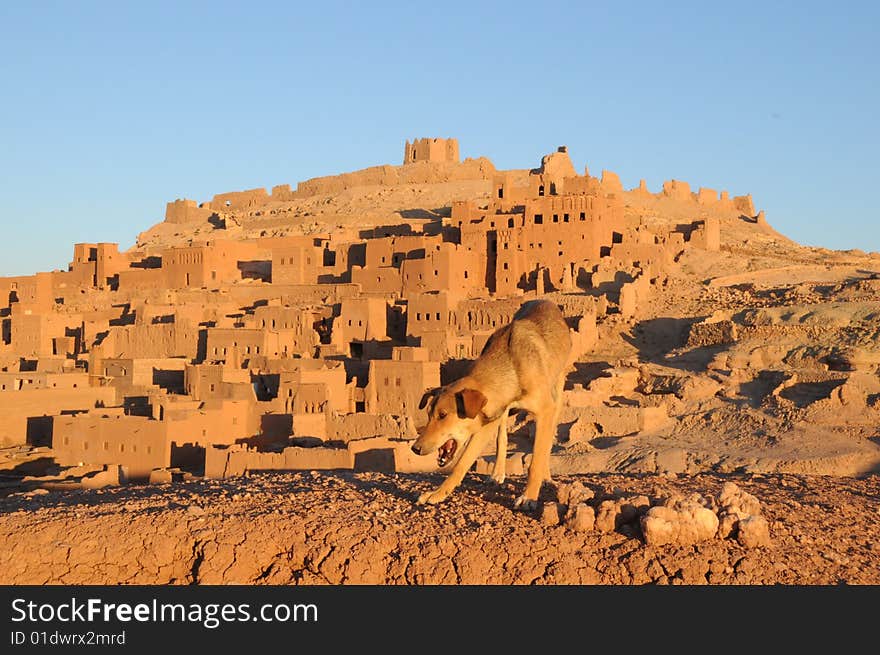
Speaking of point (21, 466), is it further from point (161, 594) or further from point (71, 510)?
point (161, 594)

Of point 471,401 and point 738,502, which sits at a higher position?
point 471,401

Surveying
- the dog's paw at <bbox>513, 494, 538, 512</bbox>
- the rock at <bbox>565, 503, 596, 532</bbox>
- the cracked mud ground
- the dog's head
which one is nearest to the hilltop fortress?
the cracked mud ground

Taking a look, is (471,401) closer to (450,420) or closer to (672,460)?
(450,420)

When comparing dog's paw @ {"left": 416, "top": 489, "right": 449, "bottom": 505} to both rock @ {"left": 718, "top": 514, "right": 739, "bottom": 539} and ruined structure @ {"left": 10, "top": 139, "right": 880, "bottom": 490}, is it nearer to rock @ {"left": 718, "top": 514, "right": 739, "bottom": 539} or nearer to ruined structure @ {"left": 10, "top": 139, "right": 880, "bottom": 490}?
rock @ {"left": 718, "top": 514, "right": 739, "bottom": 539}

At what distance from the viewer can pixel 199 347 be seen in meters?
32.3

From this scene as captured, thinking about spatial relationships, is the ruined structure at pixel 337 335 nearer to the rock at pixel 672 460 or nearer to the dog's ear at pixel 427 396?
the rock at pixel 672 460

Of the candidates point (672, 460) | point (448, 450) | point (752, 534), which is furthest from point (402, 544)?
point (672, 460)

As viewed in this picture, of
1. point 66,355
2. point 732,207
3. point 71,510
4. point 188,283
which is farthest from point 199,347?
point 732,207

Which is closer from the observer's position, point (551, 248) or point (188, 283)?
point (551, 248)

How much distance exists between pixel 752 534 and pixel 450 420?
200cm

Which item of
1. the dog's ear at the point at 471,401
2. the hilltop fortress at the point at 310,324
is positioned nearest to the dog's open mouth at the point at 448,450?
the dog's ear at the point at 471,401

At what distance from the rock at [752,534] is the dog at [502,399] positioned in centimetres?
139

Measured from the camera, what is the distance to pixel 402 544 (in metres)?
6.17

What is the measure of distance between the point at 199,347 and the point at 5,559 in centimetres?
2622
